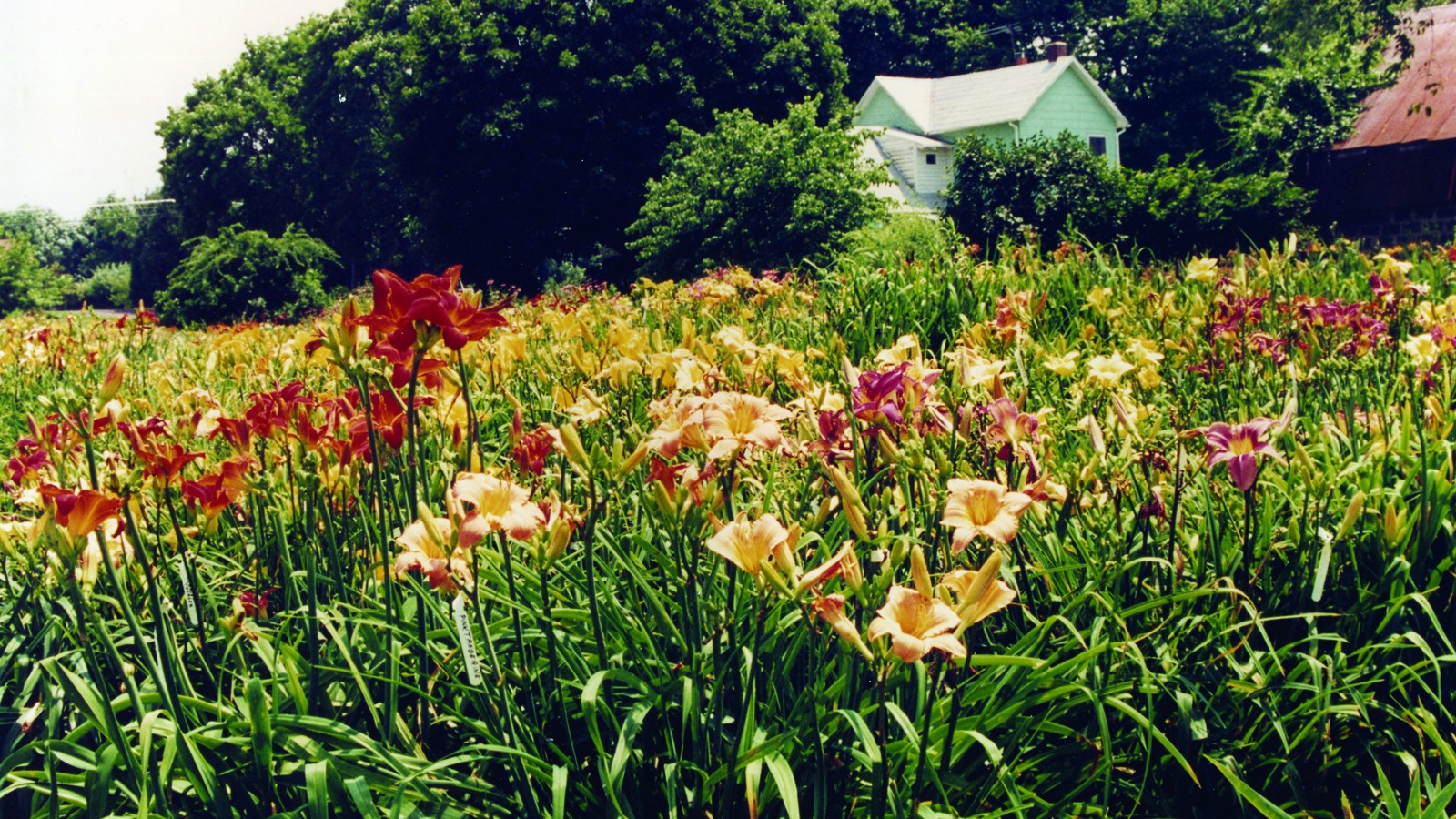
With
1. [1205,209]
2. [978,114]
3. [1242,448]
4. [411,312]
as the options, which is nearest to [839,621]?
[411,312]

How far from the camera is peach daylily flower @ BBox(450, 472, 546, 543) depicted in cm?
130

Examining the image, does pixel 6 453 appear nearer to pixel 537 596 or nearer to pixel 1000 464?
pixel 537 596

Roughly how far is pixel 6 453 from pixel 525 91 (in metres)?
19.8

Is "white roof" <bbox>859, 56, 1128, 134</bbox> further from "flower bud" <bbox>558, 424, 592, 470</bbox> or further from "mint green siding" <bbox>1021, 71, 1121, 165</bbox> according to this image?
"flower bud" <bbox>558, 424, 592, 470</bbox>

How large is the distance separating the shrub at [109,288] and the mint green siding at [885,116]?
42.3 m

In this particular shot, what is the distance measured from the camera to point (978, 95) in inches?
1261

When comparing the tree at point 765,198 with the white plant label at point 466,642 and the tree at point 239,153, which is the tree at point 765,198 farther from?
the tree at point 239,153

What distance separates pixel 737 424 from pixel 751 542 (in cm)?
35

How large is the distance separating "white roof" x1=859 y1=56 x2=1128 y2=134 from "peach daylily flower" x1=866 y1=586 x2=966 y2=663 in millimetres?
30966

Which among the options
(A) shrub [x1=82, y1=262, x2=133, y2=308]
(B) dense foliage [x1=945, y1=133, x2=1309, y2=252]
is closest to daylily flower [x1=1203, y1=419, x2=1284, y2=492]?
(B) dense foliage [x1=945, y1=133, x2=1309, y2=252]

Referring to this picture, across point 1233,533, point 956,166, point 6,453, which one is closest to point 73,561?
point 1233,533

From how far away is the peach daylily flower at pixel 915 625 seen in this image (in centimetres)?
100

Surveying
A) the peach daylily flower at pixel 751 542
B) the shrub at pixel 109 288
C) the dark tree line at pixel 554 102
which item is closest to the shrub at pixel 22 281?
the dark tree line at pixel 554 102

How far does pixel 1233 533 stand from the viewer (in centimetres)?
198
